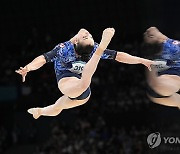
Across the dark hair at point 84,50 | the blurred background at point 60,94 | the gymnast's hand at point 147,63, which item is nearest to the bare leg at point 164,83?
the gymnast's hand at point 147,63

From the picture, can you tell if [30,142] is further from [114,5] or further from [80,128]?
[114,5]

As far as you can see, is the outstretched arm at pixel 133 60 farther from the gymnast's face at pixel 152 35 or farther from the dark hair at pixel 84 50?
the dark hair at pixel 84 50

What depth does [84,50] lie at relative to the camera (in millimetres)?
6637

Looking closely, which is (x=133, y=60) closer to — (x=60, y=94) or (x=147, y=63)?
(x=147, y=63)

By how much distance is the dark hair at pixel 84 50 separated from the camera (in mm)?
6598

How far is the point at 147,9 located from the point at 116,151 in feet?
12.2

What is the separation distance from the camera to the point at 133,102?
43.1 feet

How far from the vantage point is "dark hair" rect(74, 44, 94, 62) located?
6598 millimetres

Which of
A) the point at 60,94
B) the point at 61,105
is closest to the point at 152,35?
the point at 61,105

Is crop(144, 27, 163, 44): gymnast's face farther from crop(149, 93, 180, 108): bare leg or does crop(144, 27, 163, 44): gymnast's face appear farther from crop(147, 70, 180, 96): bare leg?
crop(149, 93, 180, 108): bare leg

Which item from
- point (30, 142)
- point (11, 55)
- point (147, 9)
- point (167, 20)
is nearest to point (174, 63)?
point (147, 9)

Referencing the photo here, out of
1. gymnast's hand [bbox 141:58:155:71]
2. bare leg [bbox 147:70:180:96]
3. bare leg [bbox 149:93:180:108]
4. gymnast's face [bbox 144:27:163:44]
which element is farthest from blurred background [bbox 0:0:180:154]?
gymnast's hand [bbox 141:58:155:71]

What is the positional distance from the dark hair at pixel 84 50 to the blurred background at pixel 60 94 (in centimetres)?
541

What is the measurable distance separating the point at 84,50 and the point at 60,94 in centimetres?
576
